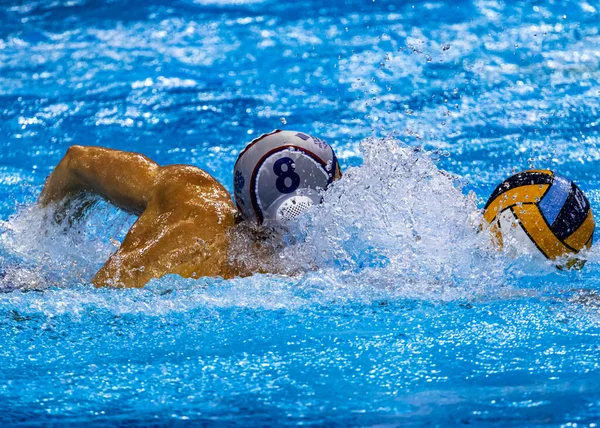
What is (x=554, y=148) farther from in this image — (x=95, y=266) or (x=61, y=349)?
(x=61, y=349)

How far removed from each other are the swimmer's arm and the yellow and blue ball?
3.83 ft

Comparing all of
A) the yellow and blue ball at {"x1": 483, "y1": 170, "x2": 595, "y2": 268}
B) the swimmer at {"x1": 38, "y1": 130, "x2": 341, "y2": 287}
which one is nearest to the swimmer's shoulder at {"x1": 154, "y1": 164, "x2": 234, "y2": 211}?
the swimmer at {"x1": 38, "y1": 130, "x2": 341, "y2": 287}

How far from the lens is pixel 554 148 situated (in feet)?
15.5

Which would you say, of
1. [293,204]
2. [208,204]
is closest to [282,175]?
[293,204]

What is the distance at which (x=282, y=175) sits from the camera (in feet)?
8.03

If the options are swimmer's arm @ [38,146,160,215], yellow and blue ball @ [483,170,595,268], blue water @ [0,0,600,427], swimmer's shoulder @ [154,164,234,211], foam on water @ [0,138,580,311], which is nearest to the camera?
blue water @ [0,0,600,427]

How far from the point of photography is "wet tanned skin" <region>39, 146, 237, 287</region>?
2.53m

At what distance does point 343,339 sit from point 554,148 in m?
2.93

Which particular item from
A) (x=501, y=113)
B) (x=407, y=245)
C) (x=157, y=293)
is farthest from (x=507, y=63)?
(x=157, y=293)

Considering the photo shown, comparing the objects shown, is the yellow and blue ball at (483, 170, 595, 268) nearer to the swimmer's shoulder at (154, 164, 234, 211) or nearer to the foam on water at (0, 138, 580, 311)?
the foam on water at (0, 138, 580, 311)

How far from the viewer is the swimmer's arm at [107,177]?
286cm

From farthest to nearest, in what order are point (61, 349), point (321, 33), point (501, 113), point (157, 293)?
point (321, 33) < point (501, 113) < point (157, 293) < point (61, 349)

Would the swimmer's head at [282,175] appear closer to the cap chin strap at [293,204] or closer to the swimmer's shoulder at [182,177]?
the cap chin strap at [293,204]

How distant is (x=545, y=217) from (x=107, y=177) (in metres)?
1.49
